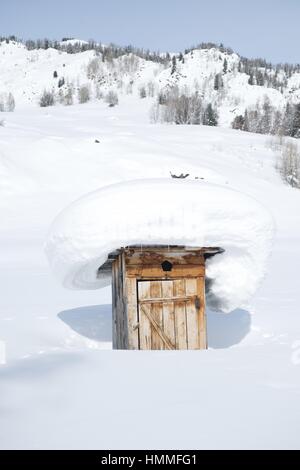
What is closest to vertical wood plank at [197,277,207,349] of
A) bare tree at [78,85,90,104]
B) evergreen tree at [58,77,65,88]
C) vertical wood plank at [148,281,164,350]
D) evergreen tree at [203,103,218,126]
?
vertical wood plank at [148,281,164,350]

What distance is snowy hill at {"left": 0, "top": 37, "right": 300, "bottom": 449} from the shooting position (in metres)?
2.29

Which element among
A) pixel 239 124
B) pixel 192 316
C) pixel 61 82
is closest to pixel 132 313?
pixel 192 316

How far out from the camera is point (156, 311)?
572 centimetres

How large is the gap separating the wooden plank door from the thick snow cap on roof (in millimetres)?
555

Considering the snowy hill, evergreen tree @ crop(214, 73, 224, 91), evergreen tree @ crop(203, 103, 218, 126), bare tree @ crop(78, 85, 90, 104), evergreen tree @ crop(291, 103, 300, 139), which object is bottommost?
the snowy hill

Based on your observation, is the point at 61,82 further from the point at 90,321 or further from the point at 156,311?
the point at 156,311

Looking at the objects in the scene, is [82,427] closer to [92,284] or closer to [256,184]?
[92,284]

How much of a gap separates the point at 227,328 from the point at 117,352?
402cm

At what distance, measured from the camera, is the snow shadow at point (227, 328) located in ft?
22.8

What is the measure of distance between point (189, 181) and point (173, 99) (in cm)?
4540

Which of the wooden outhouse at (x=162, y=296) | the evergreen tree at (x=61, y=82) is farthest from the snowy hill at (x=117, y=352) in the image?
the evergreen tree at (x=61, y=82)

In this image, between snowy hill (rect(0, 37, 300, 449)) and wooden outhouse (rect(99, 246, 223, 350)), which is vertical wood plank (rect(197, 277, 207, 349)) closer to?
wooden outhouse (rect(99, 246, 223, 350))
